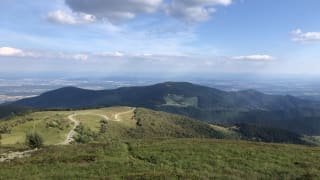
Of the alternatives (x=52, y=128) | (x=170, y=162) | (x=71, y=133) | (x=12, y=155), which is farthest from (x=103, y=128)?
(x=170, y=162)

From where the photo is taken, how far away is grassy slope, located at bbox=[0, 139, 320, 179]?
32219 mm

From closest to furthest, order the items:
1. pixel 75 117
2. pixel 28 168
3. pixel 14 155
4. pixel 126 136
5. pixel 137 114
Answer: pixel 28 168 → pixel 14 155 → pixel 126 136 → pixel 75 117 → pixel 137 114

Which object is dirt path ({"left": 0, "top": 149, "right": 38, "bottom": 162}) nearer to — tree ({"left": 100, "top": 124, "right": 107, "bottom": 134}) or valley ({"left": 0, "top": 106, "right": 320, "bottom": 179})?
valley ({"left": 0, "top": 106, "right": 320, "bottom": 179})

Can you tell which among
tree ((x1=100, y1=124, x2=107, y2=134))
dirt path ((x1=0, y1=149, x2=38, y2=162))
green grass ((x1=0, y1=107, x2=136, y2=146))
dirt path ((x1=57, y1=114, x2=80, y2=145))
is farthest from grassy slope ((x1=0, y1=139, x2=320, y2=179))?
tree ((x1=100, y1=124, x2=107, y2=134))

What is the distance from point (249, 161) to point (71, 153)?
1858 centimetres

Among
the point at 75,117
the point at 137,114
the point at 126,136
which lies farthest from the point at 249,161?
the point at 137,114

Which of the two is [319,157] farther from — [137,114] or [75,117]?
[137,114]

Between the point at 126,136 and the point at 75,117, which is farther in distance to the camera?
the point at 75,117

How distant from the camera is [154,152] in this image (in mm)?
41812

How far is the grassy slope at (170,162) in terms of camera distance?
3222 cm

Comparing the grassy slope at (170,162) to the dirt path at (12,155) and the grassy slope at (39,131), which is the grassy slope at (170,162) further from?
the grassy slope at (39,131)

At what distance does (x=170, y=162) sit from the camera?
37.3 meters

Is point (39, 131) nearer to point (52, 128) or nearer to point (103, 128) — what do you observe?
point (52, 128)

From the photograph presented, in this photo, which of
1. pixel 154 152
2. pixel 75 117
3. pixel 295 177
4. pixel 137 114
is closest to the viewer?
pixel 295 177
